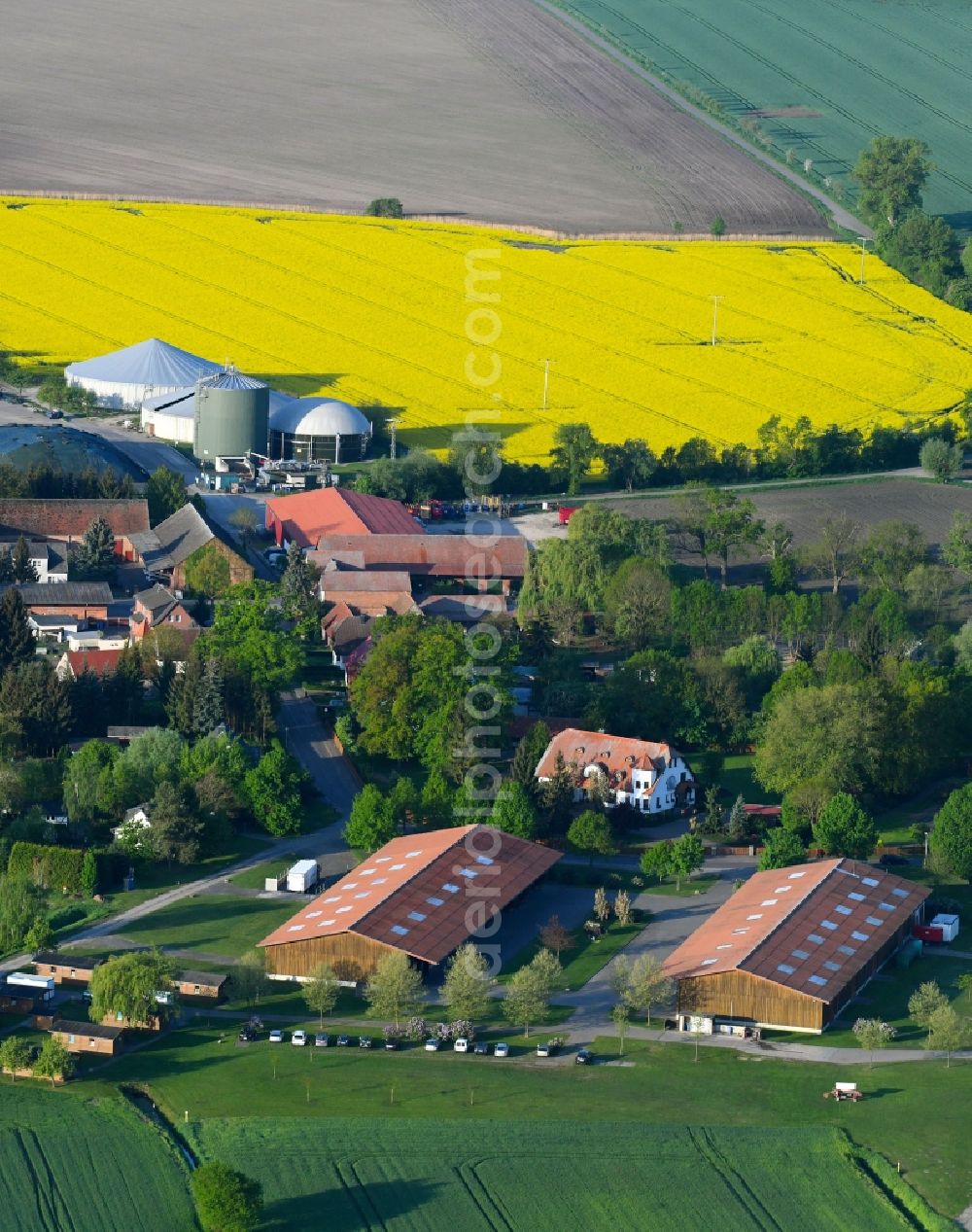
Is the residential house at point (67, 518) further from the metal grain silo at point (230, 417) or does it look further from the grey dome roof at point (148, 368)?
the grey dome roof at point (148, 368)

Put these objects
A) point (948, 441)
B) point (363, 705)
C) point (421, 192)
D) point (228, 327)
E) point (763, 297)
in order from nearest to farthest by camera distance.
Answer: point (363, 705)
point (948, 441)
point (228, 327)
point (763, 297)
point (421, 192)

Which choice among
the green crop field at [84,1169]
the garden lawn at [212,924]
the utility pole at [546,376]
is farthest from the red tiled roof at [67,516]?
the green crop field at [84,1169]

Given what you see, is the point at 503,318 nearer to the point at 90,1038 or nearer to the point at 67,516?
the point at 67,516

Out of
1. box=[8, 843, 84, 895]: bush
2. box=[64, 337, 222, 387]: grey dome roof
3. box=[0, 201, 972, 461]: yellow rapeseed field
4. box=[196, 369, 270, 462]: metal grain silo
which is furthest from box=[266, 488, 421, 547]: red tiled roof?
box=[8, 843, 84, 895]: bush

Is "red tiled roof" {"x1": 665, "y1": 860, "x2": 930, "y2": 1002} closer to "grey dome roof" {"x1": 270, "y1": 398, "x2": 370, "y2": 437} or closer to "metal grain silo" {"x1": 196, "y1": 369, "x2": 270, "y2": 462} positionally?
"grey dome roof" {"x1": 270, "y1": 398, "x2": 370, "y2": 437}

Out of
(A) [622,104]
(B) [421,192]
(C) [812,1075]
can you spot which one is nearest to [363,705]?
(C) [812,1075]

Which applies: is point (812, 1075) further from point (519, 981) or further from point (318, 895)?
point (318, 895)
